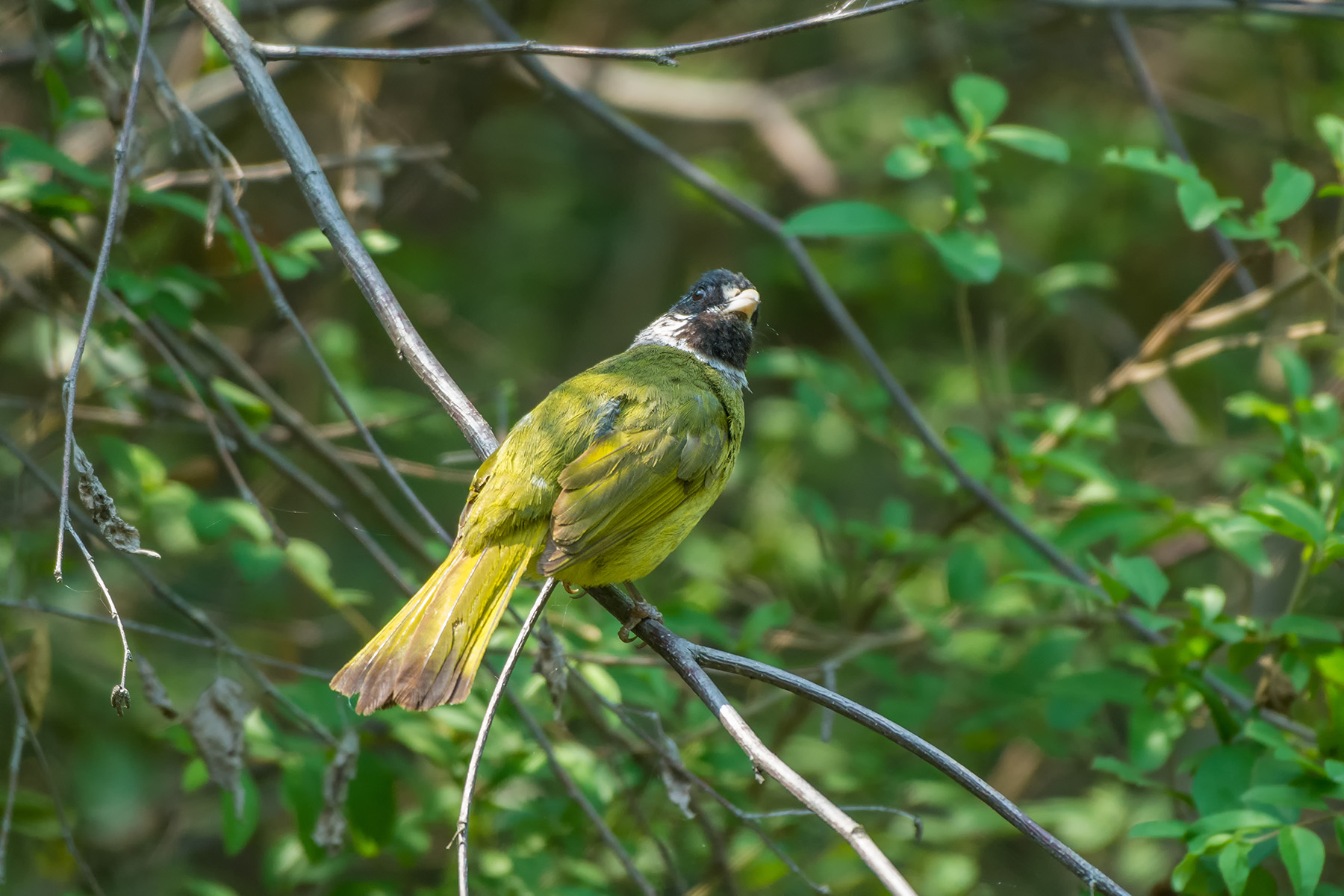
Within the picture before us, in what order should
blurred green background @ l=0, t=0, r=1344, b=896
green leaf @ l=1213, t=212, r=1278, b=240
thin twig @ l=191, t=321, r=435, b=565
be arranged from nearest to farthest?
→ green leaf @ l=1213, t=212, r=1278, b=240, blurred green background @ l=0, t=0, r=1344, b=896, thin twig @ l=191, t=321, r=435, b=565

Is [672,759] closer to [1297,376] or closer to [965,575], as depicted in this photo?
[965,575]

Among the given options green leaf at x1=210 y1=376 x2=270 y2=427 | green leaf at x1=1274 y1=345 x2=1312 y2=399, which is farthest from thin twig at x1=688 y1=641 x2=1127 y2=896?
green leaf at x1=1274 y1=345 x2=1312 y2=399

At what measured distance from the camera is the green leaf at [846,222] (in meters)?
3.56

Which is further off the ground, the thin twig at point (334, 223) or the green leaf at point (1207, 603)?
the thin twig at point (334, 223)

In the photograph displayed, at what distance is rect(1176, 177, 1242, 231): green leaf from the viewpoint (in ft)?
10.2

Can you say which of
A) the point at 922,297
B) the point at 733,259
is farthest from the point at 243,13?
the point at 922,297

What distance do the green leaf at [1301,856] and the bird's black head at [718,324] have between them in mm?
2292

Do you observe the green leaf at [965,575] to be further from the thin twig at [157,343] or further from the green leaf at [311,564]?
the thin twig at [157,343]

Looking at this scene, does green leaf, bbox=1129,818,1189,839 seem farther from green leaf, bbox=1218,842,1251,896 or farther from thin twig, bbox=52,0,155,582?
thin twig, bbox=52,0,155,582

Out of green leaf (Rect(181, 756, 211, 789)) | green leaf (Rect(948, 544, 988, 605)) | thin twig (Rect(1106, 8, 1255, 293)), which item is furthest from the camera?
thin twig (Rect(1106, 8, 1255, 293))

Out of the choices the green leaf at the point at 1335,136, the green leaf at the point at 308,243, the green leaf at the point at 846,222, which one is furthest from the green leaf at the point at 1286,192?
the green leaf at the point at 308,243

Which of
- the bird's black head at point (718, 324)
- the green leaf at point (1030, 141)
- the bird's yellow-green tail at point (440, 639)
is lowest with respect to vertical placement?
the bird's yellow-green tail at point (440, 639)

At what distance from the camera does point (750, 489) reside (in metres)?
6.59

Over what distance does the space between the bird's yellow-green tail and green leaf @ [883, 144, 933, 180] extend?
1.59m
